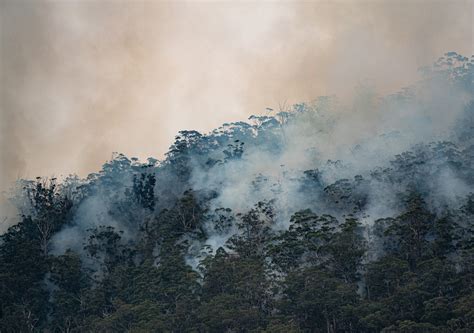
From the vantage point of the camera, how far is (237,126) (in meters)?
108

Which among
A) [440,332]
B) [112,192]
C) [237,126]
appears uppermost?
[237,126]

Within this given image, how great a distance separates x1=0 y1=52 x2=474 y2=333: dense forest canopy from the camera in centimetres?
5959

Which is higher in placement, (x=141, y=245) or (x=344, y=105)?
(x=344, y=105)

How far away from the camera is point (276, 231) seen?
7544 cm

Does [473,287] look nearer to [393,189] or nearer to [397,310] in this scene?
[397,310]

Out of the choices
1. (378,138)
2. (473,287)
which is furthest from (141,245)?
(473,287)

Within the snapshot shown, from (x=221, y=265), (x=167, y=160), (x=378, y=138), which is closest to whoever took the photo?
(x=221, y=265)

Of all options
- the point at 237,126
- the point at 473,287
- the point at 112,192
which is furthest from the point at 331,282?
the point at 237,126

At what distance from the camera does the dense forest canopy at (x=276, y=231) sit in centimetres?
5959

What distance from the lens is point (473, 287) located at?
56.2 m

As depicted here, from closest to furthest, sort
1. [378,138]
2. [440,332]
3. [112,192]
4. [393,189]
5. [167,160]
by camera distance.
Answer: [440,332]
[393,189]
[378,138]
[112,192]
[167,160]

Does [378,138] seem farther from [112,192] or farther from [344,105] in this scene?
[112,192]

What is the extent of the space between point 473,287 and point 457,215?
45.1 ft

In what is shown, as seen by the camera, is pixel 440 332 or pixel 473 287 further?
pixel 473 287
